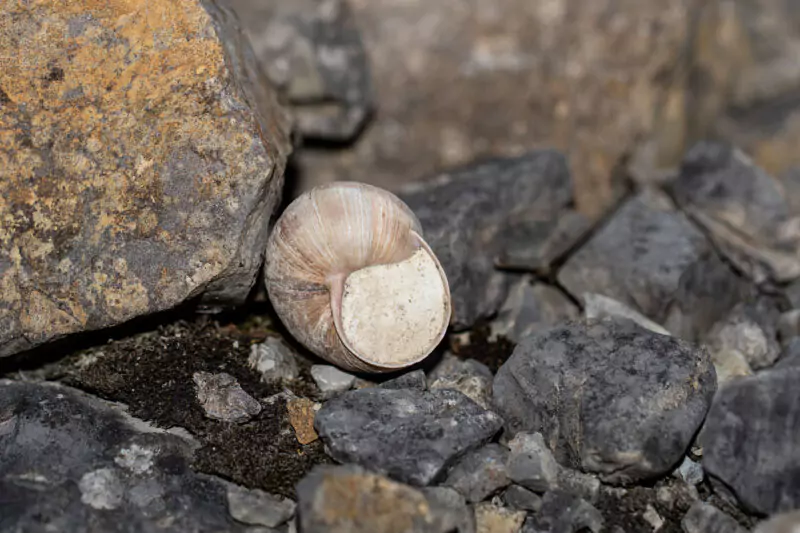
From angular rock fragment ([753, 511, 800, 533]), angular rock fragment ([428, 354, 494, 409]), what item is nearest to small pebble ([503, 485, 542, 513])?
angular rock fragment ([428, 354, 494, 409])

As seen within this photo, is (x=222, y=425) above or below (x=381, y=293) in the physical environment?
below

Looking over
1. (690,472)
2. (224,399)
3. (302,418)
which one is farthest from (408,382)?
(690,472)

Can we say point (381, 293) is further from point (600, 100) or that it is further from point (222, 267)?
point (600, 100)

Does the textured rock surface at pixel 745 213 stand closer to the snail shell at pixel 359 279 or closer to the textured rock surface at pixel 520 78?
the textured rock surface at pixel 520 78

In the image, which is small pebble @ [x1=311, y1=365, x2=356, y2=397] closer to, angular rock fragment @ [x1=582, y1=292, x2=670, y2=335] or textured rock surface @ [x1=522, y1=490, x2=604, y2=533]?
textured rock surface @ [x1=522, y1=490, x2=604, y2=533]

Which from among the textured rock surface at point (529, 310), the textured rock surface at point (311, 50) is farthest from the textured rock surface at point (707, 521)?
the textured rock surface at point (311, 50)

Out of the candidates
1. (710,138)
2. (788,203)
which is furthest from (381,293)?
(710,138)
